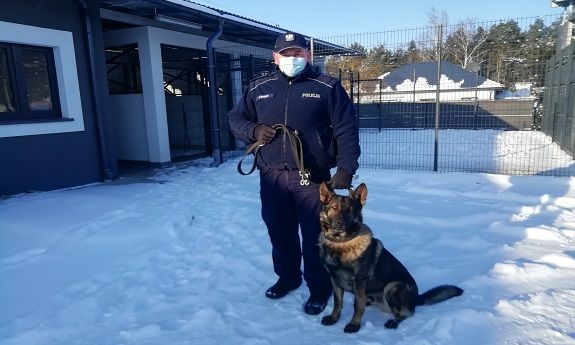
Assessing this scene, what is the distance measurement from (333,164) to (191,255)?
202 centimetres

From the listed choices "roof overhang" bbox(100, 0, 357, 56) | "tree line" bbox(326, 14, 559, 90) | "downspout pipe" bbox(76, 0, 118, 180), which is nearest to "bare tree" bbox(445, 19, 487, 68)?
"tree line" bbox(326, 14, 559, 90)

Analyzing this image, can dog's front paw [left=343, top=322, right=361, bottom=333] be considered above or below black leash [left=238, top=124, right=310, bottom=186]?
below

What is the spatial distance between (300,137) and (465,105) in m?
15.4

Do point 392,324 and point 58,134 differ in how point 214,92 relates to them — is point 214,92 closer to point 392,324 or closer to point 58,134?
point 58,134

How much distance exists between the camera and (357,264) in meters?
2.57

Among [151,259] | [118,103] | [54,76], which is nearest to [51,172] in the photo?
[54,76]

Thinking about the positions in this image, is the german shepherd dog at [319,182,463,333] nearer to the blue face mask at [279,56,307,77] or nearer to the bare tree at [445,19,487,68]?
the blue face mask at [279,56,307,77]

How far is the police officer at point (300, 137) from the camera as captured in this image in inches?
109

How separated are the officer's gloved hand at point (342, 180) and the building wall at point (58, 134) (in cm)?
598

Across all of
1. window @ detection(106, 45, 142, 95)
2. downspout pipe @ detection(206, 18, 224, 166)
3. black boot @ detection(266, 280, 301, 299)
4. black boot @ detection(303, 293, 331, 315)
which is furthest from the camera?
window @ detection(106, 45, 142, 95)

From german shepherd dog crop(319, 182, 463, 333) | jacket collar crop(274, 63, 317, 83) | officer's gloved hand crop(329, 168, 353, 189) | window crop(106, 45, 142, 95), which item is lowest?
german shepherd dog crop(319, 182, 463, 333)

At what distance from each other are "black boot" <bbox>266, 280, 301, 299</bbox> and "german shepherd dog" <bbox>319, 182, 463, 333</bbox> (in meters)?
0.50

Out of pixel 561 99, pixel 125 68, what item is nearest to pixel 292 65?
pixel 125 68

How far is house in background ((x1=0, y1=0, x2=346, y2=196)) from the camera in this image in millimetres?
6391
